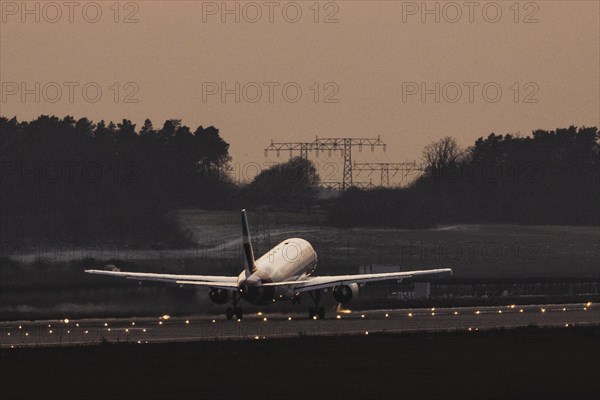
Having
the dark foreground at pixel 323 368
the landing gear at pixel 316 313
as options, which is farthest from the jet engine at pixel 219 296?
the dark foreground at pixel 323 368

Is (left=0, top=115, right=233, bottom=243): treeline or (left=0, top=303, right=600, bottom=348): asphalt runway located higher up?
(left=0, top=115, right=233, bottom=243): treeline

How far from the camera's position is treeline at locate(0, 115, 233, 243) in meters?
125

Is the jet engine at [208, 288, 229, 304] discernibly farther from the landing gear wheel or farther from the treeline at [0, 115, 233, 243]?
the treeline at [0, 115, 233, 243]

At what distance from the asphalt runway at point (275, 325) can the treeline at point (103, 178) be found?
36.7 meters

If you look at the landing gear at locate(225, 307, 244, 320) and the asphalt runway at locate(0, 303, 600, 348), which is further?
the landing gear at locate(225, 307, 244, 320)

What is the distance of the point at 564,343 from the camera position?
63.2 m

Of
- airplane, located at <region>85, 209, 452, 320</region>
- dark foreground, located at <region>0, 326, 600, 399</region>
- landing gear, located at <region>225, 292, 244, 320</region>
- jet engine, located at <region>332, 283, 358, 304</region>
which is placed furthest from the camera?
jet engine, located at <region>332, 283, 358, 304</region>

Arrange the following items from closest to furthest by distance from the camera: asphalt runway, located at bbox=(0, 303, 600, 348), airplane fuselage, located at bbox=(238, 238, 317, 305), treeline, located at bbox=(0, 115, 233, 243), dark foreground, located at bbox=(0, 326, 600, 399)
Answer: dark foreground, located at bbox=(0, 326, 600, 399)
asphalt runway, located at bbox=(0, 303, 600, 348)
airplane fuselage, located at bbox=(238, 238, 317, 305)
treeline, located at bbox=(0, 115, 233, 243)

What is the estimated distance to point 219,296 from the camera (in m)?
85.6

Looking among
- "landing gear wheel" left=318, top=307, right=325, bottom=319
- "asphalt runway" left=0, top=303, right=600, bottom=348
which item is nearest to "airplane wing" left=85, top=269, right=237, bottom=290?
"asphalt runway" left=0, top=303, right=600, bottom=348

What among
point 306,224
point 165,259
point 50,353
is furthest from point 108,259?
point 50,353

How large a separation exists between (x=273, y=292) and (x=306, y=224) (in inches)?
1922

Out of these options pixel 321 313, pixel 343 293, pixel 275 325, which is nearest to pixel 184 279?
pixel 321 313

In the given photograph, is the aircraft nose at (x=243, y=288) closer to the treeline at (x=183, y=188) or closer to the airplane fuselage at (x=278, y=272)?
the airplane fuselage at (x=278, y=272)
